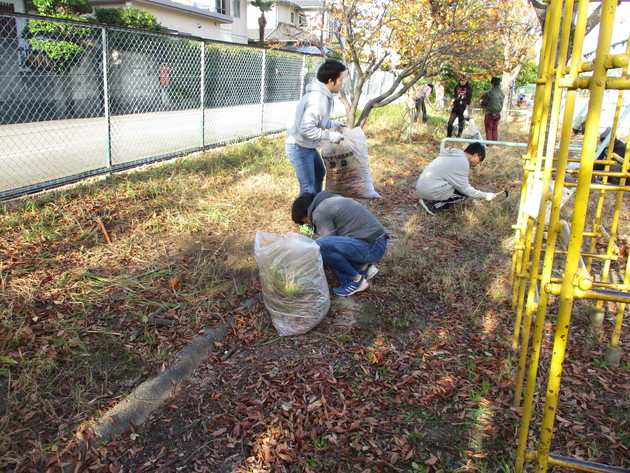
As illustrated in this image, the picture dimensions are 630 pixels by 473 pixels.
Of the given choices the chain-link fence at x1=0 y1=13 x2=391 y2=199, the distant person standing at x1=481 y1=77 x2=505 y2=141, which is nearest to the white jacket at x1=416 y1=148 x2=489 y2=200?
the chain-link fence at x1=0 y1=13 x2=391 y2=199

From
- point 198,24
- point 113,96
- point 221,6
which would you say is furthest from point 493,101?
point 221,6

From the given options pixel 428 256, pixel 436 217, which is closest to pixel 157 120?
pixel 436 217

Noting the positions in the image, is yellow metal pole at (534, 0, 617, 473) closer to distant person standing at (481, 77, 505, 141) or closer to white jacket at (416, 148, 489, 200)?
white jacket at (416, 148, 489, 200)

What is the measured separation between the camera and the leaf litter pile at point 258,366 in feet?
7.20

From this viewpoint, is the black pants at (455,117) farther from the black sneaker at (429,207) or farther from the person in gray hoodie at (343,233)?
the person in gray hoodie at (343,233)

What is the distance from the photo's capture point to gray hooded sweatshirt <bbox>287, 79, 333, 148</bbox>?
4.25 metres

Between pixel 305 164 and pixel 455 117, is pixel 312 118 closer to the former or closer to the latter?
pixel 305 164

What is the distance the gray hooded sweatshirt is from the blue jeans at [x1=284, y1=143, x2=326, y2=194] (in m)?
0.08

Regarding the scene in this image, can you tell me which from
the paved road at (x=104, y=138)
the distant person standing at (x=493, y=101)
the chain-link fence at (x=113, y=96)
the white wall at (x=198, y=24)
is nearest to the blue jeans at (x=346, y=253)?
the chain-link fence at (x=113, y=96)

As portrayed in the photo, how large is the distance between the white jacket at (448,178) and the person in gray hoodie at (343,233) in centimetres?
214

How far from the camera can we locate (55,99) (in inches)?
351

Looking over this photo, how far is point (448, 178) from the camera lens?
17.6 ft

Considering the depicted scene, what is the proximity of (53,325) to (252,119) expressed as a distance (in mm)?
8600

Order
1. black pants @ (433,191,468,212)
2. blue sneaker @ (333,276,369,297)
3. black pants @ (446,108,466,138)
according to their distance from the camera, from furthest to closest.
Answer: black pants @ (446,108,466,138) < black pants @ (433,191,468,212) < blue sneaker @ (333,276,369,297)
